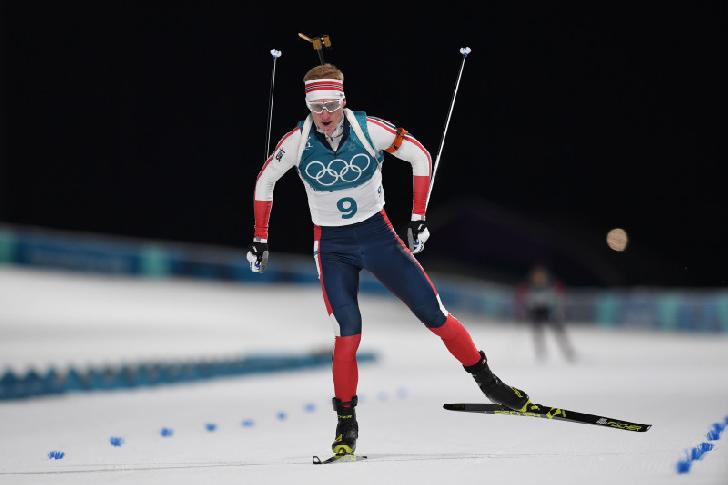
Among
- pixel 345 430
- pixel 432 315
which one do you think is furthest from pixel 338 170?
pixel 345 430

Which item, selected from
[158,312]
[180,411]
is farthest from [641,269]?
[180,411]

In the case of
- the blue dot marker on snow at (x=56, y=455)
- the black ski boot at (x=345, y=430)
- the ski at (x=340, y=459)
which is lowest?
the blue dot marker on snow at (x=56, y=455)

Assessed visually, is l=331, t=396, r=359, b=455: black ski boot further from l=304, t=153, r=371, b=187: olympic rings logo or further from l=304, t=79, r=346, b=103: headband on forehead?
l=304, t=79, r=346, b=103: headband on forehead

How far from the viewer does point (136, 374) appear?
11398 millimetres

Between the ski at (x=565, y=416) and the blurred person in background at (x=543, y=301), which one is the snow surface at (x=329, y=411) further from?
the blurred person in background at (x=543, y=301)

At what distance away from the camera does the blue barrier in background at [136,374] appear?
1012cm

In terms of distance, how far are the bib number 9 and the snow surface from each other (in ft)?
4.19

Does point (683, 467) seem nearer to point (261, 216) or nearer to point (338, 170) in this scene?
point (338, 170)

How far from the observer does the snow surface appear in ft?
15.2

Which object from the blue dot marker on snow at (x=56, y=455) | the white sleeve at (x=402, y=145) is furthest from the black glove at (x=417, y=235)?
the blue dot marker on snow at (x=56, y=455)

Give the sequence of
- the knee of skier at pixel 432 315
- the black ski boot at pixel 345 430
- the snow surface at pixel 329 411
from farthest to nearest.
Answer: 1. the knee of skier at pixel 432 315
2. the black ski boot at pixel 345 430
3. the snow surface at pixel 329 411

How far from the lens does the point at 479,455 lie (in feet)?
16.8

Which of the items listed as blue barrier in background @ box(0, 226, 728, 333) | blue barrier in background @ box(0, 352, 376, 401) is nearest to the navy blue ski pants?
blue barrier in background @ box(0, 352, 376, 401)

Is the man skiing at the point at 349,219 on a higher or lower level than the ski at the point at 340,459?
higher
